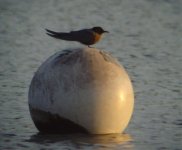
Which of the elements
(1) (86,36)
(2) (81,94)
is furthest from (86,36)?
(2) (81,94)

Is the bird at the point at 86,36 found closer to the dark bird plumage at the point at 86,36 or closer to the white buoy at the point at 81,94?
the dark bird plumage at the point at 86,36

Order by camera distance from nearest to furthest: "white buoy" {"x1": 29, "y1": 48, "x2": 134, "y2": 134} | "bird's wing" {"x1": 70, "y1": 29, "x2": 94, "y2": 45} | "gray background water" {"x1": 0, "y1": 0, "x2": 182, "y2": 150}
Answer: "white buoy" {"x1": 29, "y1": 48, "x2": 134, "y2": 134} < "gray background water" {"x1": 0, "y1": 0, "x2": 182, "y2": 150} < "bird's wing" {"x1": 70, "y1": 29, "x2": 94, "y2": 45}

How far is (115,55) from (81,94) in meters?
9.60

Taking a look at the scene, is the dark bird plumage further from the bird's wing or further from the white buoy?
the white buoy

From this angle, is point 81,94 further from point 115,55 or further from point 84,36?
point 115,55

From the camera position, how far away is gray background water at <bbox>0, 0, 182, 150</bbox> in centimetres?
1519

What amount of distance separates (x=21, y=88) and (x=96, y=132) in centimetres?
502

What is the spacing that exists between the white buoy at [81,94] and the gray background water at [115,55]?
0.26m

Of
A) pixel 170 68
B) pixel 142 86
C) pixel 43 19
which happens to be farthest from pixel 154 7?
pixel 142 86

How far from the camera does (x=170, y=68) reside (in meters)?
22.5

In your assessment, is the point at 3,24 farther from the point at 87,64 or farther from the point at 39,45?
the point at 87,64

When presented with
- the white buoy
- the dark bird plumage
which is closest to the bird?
the dark bird plumage

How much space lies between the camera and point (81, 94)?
14.7 meters

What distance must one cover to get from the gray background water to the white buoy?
10.1 inches
